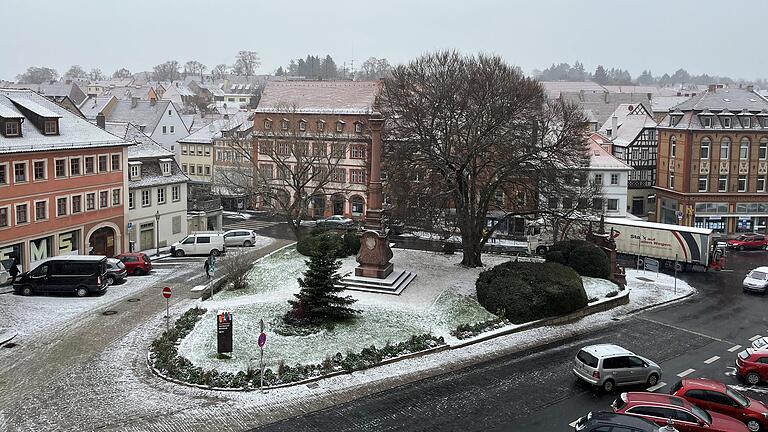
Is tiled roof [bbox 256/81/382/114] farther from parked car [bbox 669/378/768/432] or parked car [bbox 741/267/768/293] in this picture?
parked car [bbox 669/378/768/432]

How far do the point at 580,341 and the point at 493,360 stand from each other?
5039 millimetres

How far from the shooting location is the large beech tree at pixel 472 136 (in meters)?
39.8

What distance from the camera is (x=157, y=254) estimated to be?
5222cm

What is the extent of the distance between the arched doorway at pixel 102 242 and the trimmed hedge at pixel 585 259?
28.8m

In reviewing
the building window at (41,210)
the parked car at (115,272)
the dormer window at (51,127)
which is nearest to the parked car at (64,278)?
the parked car at (115,272)

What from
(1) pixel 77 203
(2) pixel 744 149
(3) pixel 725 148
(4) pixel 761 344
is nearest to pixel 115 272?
(1) pixel 77 203

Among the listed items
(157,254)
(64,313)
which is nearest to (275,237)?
(157,254)

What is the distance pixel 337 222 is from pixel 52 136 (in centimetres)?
2927

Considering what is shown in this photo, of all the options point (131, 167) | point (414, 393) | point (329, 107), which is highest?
point (329, 107)

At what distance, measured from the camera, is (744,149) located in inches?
2645

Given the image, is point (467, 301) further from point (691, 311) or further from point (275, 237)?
point (275, 237)

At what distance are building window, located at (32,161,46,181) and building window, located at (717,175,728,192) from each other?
55.9m

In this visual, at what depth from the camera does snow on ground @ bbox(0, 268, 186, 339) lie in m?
31.5

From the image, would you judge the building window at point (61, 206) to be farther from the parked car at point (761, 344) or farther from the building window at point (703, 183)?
the building window at point (703, 183)
